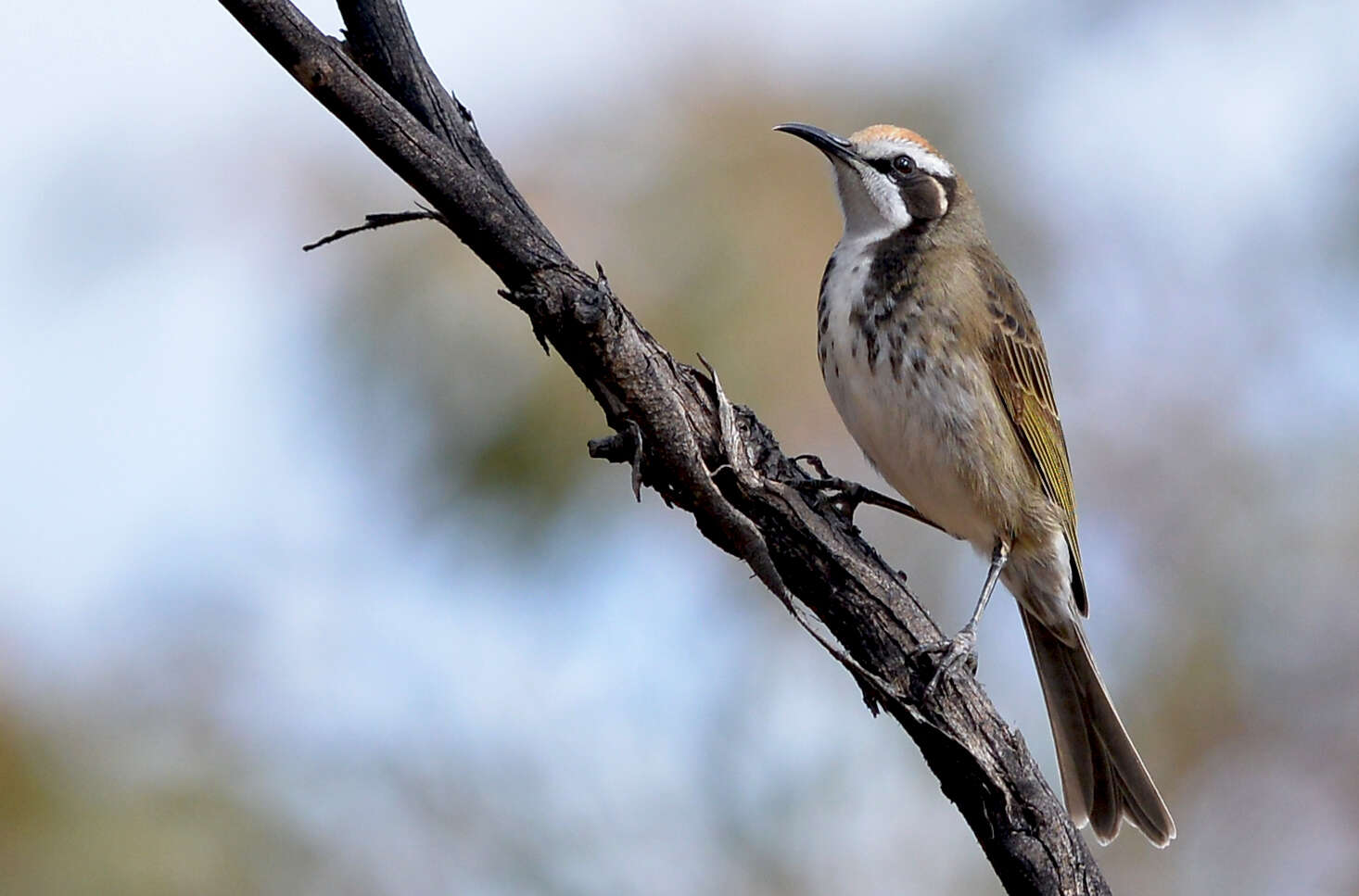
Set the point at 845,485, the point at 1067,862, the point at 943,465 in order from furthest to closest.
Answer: the point at 943,465 < the point at 845,485 < the point at 1067,862

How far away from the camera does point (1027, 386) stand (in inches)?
179

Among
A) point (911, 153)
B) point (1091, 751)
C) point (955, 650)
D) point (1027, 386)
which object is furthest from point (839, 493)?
point (911, 153)

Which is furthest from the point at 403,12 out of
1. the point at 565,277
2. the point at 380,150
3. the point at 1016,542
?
the point at 1016,542

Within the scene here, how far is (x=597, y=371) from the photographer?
283 centimetres

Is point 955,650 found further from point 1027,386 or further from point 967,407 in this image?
point 1027,386

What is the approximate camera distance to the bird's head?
183 inches

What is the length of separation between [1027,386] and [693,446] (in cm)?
188

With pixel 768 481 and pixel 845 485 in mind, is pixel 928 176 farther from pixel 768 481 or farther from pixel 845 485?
pixel 768 481

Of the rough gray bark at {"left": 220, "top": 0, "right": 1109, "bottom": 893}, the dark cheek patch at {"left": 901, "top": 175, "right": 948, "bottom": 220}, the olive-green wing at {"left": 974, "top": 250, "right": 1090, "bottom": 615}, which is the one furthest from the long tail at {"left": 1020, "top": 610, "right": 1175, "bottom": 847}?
the dark cheek patch at {"left": 901, "top": 175, "right": 948, "bottom": 220}

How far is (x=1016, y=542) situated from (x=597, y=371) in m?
2.13

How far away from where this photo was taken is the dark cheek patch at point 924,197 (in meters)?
4.68

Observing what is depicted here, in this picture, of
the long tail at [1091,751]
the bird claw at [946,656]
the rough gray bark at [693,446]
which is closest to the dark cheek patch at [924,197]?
the long tail at [1091,751]

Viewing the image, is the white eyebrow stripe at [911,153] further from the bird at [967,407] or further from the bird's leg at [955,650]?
the bird's leg at [955,650]

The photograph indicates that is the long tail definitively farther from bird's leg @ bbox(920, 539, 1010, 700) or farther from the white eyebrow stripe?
the white eyebrow stripe
